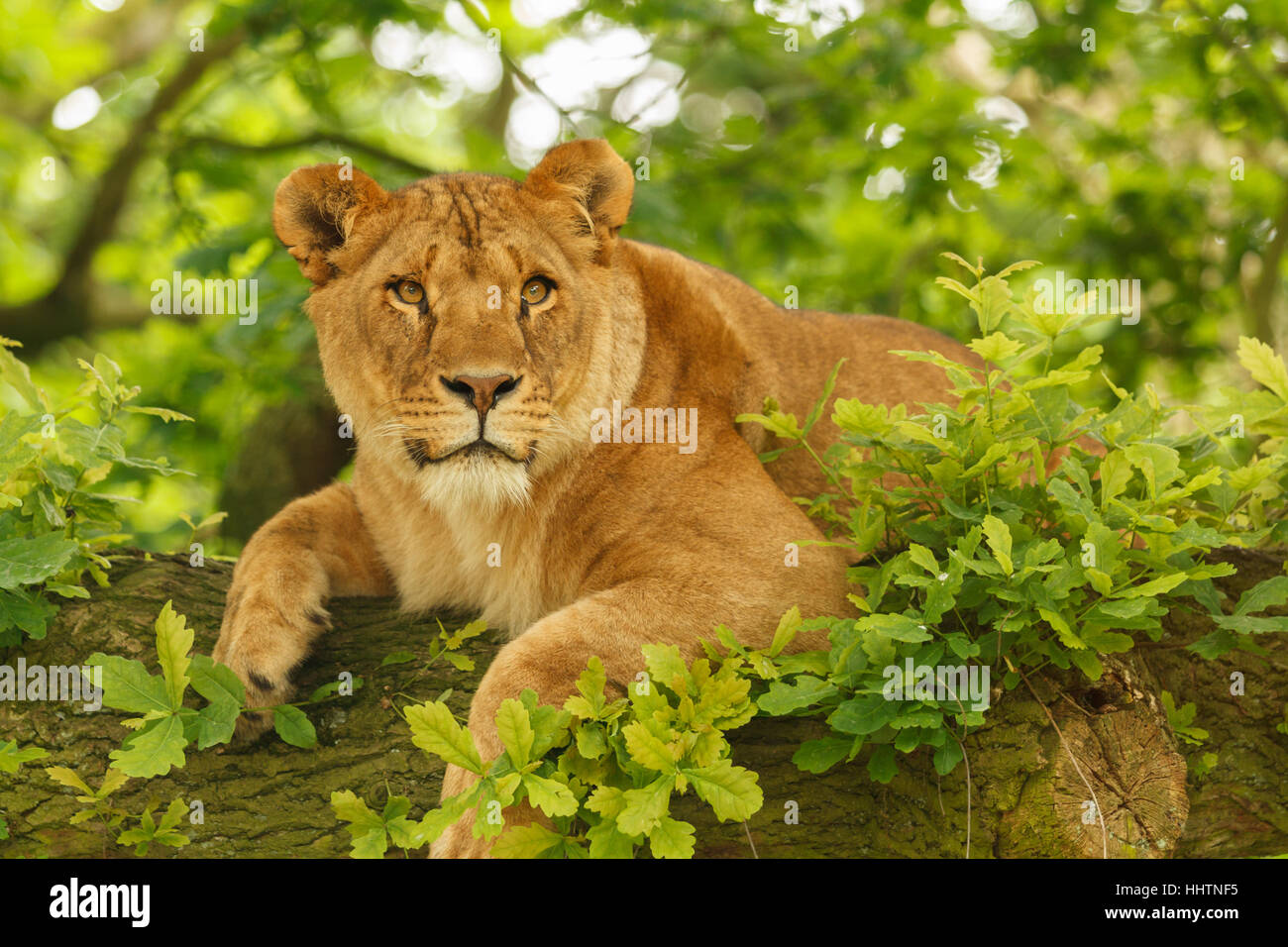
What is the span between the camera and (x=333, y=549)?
4.91m

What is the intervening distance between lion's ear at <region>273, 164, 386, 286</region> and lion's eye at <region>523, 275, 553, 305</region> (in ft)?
2.37

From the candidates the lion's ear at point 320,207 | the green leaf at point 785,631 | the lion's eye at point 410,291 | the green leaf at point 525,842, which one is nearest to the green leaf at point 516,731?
the green leaf at point 525,842

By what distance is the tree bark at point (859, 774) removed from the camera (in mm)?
3443

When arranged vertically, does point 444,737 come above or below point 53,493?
below

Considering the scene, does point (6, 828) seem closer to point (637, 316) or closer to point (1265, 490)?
point (637, 316)

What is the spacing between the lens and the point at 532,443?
4.26 m

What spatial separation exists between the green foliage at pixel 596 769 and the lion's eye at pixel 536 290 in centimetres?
157

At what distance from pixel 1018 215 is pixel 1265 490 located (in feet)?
34.9

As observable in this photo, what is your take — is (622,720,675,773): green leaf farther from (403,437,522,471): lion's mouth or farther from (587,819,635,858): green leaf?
(403,437,522,471): lion's mouth

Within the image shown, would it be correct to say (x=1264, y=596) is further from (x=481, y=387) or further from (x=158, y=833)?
(x=158, y=833)

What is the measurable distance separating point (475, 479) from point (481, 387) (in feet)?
1.16

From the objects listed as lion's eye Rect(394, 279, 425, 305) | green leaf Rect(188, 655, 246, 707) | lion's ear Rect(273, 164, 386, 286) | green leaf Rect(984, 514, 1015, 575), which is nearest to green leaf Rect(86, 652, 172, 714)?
green leaf Rect(188, 655, 246, 707)

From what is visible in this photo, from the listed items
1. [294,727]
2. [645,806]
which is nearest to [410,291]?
[294,727]

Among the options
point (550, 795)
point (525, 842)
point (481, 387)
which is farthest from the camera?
point (481, 387)
